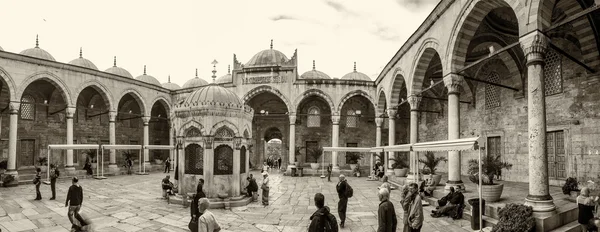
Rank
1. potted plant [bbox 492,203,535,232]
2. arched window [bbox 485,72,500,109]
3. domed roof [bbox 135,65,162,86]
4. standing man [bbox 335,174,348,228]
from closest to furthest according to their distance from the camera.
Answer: potted plant [bbox 492,203,535,232]
standing man [bbox 335,174,348,228]
arched window [bbox 485,72,500,109]
domed roof [bbox 135,65,162,86]

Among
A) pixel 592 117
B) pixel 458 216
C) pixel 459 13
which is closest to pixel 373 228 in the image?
pixel 458 216

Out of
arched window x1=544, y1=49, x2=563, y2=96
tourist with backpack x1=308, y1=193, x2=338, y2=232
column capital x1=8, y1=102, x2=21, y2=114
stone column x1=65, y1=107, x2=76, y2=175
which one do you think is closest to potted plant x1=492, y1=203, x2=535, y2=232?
tourist with backpack x1=308, y1=193, x2=338, y2=232

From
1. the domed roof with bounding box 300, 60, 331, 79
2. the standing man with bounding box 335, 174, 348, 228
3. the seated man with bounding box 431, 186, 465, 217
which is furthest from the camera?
the domed roof with bounding box 300, 60, 331, 79

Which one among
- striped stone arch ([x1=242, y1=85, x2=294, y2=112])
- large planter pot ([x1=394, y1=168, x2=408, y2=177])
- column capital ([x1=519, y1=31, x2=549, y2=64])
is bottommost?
large planter pot ([x1=394, y1=168, x2=408, y2=177])

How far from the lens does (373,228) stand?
7656mm

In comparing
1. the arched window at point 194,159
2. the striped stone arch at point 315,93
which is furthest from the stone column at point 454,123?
the striped stone arch at point 315,93

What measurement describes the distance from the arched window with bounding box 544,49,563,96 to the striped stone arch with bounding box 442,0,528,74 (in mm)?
3491

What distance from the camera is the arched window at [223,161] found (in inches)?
404

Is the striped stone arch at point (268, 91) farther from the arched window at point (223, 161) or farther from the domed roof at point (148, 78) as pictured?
the domed roof at point (148, 78)

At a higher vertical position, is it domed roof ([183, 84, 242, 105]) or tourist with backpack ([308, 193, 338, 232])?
domed roof ([183, 84, 242, 105])

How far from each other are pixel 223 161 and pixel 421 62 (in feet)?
25.9

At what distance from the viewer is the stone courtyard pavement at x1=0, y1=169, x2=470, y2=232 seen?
7.83 metres

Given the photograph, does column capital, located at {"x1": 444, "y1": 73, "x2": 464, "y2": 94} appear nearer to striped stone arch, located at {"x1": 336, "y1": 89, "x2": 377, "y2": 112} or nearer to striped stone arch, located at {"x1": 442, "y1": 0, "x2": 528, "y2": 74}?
striped stone arch, located at {"x1": 442, "y1": 0, "x2": 528, "y2": 74}

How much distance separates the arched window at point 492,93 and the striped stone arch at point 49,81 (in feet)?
64.7
